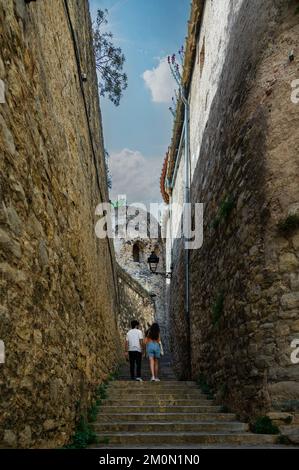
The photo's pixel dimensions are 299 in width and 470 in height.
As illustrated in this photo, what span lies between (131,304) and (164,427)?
1173 centimetres

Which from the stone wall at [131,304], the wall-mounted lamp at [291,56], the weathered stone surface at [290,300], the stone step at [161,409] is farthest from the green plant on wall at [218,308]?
the stone wall at [131,304]

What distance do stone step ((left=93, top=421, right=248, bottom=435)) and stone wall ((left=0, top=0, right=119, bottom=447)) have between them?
1.28ft

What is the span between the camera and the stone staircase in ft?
12.5

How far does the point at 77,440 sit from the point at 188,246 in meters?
6.09

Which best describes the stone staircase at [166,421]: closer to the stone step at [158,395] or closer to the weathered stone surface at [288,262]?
the stone step at [158,395]

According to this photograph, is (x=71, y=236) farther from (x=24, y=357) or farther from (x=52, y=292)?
(x=24, y=357)

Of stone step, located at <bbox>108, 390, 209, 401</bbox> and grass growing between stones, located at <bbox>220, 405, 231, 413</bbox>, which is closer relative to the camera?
grass growing between stones, located at <bbox>220, 405, 231, 413</bbox>

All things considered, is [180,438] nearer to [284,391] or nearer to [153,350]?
[284,391]

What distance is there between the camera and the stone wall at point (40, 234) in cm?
222

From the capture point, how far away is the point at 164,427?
14.1 ft

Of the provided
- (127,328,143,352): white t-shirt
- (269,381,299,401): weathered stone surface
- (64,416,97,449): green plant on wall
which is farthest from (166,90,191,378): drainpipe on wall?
(64,416,97,449): green plant on wall

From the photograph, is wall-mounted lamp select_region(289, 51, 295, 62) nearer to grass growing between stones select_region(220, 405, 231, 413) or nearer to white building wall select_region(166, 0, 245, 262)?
white building wall select_region(166, 0, 245, 262)

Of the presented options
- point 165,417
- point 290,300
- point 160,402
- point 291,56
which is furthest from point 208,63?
point 165,417

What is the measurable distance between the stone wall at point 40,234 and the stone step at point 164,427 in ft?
1.28
